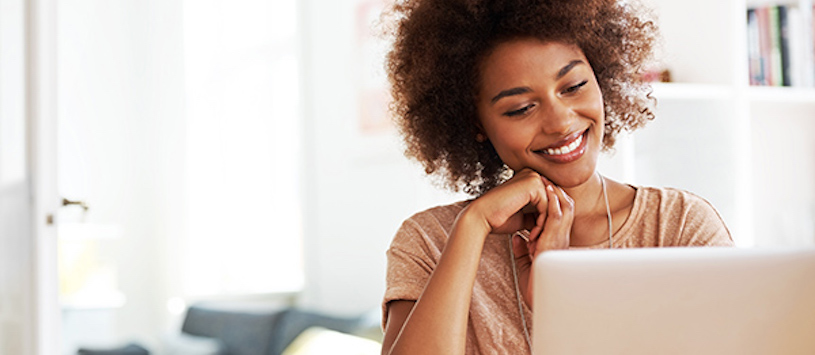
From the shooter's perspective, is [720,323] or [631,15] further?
[631,15]

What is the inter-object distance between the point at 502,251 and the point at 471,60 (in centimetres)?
31

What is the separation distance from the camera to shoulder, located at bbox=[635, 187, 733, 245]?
1536mm

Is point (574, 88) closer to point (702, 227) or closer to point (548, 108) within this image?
point (548, 108)

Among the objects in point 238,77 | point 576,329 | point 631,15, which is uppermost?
point 238,77

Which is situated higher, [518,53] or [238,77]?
[238,77]

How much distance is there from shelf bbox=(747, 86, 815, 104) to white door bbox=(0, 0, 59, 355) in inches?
75.0

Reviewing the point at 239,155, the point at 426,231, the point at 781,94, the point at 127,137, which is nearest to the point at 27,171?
the point at 426,231

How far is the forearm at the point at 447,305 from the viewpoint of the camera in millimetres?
1363

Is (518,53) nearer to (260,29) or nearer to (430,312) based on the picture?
(430,312)

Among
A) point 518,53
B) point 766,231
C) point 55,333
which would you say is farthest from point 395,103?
point 766,231

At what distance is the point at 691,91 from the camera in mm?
2785

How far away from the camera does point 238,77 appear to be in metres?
5.35

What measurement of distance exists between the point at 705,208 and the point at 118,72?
4.56 meters

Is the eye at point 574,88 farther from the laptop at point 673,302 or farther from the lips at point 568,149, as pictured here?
the laptop at point 673,302
